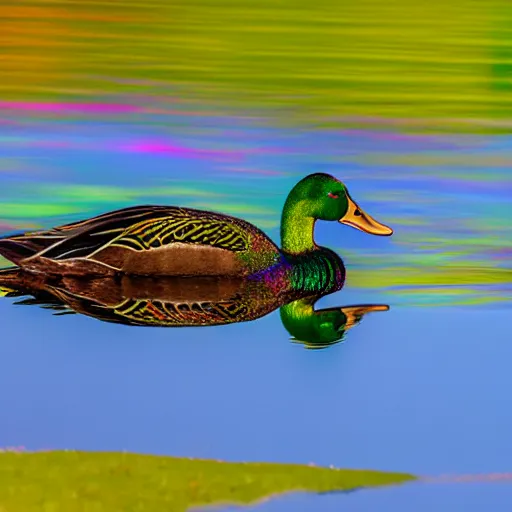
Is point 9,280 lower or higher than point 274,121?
lower

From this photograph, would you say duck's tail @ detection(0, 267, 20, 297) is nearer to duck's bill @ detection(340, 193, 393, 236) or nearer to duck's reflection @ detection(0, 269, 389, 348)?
duck's reflection @ detection(0, 269, 389, 348)

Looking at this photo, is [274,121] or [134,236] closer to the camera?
[134,236]

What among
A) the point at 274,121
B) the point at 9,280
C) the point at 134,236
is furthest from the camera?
the point at 274,121

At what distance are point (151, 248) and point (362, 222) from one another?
57.6 inches

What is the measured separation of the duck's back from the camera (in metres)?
10.2

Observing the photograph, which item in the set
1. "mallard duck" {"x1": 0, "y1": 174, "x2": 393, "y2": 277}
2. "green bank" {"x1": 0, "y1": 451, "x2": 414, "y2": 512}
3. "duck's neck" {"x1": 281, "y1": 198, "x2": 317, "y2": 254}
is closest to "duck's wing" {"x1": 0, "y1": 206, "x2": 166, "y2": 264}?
"mallard duck" {"x1": 0, "y1": 174, "x2": 393, "y2": 277}

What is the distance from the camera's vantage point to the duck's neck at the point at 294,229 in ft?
34.6

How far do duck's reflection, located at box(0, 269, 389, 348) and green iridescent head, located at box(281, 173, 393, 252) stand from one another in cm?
49

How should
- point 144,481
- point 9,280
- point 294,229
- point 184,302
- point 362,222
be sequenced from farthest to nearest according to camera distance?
point 362,222
point 294,229
point 9,280
point 184,302
point 144,481

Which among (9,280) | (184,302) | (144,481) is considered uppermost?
(9,280)

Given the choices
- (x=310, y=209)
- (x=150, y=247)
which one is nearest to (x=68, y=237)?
(x=150, y=247)

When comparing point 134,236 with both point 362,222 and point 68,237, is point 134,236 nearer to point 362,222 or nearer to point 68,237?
point 68,237

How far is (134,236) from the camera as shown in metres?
10.2

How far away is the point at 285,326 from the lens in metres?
9.37
